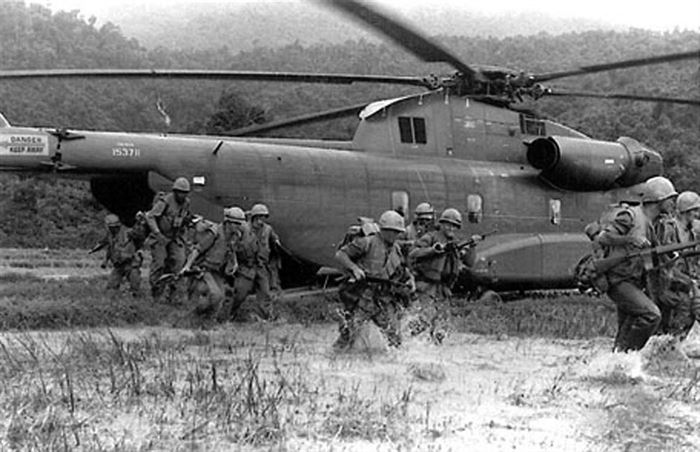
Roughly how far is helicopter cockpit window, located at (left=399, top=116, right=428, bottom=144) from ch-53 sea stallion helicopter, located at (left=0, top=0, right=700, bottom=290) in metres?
0.02

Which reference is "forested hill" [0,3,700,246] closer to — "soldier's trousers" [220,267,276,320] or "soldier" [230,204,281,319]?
"soldier" [230,204,281,319]

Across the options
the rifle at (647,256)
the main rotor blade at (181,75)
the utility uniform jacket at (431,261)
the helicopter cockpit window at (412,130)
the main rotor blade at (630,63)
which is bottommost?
the utility uniform jacket at (431,261)

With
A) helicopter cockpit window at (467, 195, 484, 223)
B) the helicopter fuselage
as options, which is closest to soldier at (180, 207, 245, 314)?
the helicopter fuselage

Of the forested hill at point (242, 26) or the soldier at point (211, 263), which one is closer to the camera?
the soldier at point (211, 263)

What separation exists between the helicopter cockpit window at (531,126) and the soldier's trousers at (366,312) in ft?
23.5

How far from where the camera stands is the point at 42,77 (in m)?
10.9

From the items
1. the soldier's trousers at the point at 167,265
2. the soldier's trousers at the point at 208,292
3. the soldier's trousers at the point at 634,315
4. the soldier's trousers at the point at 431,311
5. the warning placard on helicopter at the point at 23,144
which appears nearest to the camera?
the soldier's trousers at the point at 634,315

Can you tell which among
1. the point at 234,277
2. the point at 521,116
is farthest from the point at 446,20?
the point at 234,277

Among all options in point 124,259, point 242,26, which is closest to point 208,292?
point 124,259

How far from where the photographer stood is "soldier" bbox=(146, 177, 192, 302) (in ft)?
42.3

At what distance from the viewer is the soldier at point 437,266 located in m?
11.7

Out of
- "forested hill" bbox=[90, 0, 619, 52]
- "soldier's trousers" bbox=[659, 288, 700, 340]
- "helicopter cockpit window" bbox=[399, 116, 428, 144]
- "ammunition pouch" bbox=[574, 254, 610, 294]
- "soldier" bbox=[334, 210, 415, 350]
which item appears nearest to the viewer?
"ammunition pouch" bbox=[574, 254, 610, 294]

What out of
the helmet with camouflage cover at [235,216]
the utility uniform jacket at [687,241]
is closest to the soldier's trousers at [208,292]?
the helmet with camouflage cover at [235,216]

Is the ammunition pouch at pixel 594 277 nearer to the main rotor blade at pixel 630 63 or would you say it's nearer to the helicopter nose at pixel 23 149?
the main rotor blade at pixel 630 63
